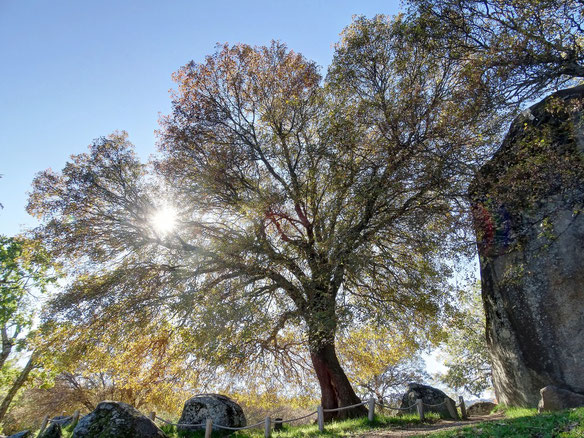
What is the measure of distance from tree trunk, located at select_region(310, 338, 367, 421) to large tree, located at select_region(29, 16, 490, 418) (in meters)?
0.06

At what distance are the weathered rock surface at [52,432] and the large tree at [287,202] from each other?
564 centimetres

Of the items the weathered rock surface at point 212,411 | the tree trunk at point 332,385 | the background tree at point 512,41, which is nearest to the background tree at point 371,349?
the tree trunk at point 332,385

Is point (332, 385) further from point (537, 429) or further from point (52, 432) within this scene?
point (52, 432)

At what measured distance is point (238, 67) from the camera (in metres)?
15.7

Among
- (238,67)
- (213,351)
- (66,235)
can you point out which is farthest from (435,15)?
(66,235)

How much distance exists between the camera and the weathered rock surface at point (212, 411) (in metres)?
13.6

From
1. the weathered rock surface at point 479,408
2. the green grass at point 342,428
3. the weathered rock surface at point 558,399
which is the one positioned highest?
the weathered rock surface at point 558,399

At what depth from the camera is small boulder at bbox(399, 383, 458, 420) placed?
582 inches

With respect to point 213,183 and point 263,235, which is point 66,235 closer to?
point 213,183

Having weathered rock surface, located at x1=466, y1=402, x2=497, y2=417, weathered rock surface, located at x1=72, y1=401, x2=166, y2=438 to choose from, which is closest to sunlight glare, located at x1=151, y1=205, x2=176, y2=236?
weathered rock surface, located at x1=72, y1=401, x2=166, y2=438

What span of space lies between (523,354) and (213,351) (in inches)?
397

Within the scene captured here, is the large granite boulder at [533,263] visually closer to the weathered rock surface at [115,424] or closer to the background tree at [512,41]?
the background tree at [512,41]

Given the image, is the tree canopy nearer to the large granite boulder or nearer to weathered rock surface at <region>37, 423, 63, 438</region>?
the large granite boulder

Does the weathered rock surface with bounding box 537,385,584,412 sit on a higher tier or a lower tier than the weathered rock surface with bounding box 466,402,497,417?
higher
